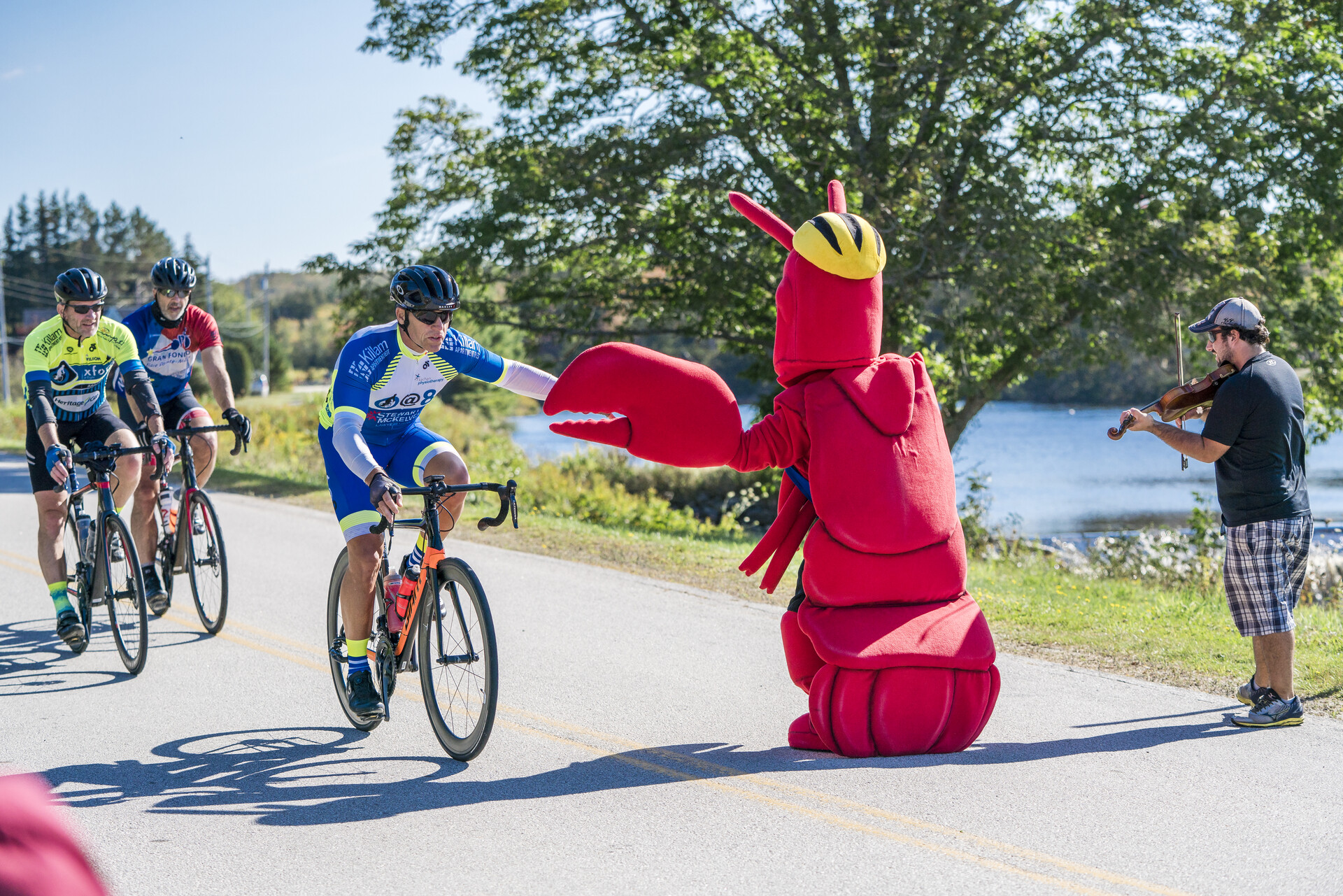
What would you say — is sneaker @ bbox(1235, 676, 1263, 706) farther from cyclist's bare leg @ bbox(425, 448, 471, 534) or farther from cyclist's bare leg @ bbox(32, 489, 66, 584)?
cyclist's bare leg @ bbox(32, 489, 66, 584)

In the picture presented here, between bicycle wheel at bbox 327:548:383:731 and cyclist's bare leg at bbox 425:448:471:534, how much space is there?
0.50m

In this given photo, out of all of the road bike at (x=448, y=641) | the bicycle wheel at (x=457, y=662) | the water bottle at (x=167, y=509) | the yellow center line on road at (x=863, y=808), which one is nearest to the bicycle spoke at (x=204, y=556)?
the water bottle at (x=167, y=509)

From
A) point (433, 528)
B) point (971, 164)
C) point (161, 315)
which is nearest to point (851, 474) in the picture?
point (433, 528)

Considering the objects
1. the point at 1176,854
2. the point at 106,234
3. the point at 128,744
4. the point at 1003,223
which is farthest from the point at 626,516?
the point at 106,234

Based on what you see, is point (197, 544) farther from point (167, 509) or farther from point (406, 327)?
point (406, 327)

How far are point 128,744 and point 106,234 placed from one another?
122 meters

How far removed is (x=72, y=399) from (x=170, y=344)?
1148mm

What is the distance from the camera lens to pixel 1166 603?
838cm

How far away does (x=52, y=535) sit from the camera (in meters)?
6.63

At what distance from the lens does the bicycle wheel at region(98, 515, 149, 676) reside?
6.05 meters

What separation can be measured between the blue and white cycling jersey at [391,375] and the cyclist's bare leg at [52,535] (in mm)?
2391

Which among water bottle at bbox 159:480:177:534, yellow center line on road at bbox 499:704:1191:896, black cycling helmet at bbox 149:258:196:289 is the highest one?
black cycling helmet at bbox 149:258:196:289

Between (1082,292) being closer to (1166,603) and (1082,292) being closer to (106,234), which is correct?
(1166,603)

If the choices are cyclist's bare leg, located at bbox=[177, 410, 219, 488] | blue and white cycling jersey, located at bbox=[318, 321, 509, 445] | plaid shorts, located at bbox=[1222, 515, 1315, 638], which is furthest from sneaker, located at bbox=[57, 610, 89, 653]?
plaid shorts, located at bbox=[1222, 515, 1315, 638]
